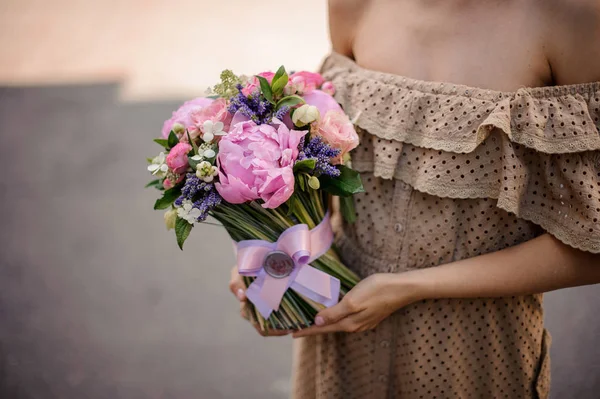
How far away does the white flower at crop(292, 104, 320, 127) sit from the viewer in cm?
103

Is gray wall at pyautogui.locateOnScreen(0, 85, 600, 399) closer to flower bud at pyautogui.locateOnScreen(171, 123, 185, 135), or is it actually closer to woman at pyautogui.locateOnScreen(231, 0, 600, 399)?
woman at pyautogui.locateOnScreen(231, 0, 600, 399)

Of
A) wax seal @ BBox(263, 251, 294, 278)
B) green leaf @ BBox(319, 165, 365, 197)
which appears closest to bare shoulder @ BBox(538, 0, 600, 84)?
green leaf @ BBox(319, 165, 365, 197)

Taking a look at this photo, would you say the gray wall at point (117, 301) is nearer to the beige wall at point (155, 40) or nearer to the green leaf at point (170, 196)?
the beige wall at point (155, 40)

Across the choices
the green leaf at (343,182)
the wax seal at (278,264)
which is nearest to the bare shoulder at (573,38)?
the green leaf at (343,182)

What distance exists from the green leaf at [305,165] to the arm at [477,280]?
0.30 meters

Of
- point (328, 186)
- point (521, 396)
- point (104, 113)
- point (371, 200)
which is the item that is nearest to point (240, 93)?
point (328, 186)

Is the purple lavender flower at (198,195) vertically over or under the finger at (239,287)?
over

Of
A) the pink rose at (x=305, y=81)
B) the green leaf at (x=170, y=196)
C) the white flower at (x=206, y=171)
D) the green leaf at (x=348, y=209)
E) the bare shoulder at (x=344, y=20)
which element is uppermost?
the bare shoulder at (x=344, y=20)

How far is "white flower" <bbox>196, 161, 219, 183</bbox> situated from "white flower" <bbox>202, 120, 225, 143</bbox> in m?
0.05

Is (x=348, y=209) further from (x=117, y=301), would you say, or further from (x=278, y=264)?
(x=117, y=301)

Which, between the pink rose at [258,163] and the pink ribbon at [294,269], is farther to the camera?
the pink ribbon at [294,269]

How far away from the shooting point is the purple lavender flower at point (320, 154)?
1022 millimetres

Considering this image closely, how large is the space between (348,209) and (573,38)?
55cm

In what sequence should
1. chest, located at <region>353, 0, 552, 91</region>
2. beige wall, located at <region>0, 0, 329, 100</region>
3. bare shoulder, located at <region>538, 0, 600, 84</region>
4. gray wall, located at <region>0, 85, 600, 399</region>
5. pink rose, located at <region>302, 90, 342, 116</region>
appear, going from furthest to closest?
beige wall, located at <region>0, 0, 329, 100</region> → gray wall, located at <region>0, 85, 600, 399</region> → pink rose, located at <region>302, 90, 342, 116</region> → chest, located at <region>353, 0, 552, 91</region> → bare shoulder, located at <region>538, 0, 600, 84</region>
